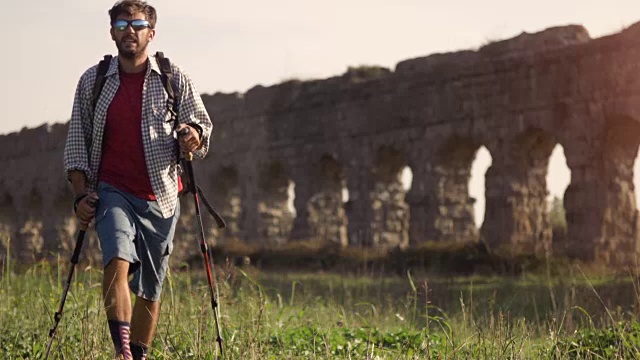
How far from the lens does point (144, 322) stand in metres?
6.23

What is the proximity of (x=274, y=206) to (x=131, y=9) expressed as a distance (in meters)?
21.6

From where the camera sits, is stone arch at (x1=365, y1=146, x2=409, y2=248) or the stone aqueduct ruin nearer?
the stone aqueduct ruin

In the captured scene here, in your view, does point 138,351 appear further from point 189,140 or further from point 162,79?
point 162,79

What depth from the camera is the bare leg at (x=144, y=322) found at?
6.21m

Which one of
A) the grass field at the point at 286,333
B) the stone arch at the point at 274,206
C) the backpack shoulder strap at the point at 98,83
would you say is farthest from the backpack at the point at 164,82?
the stone arch at the point at 274,206

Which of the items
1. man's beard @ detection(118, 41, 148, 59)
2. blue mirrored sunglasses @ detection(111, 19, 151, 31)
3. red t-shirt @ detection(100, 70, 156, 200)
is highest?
blue mirrored sunglasses @ detection(111, 19, 151, 31)

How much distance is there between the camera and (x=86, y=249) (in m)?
30.4

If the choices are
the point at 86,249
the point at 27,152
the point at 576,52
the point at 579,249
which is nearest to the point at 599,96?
the point at 576,52

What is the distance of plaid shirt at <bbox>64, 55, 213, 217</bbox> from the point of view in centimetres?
605

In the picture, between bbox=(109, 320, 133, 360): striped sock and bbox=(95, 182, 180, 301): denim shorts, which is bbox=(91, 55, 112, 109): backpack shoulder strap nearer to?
bbox=(95, 182, 180, 301): denim shorts

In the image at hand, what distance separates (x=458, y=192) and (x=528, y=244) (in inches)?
118

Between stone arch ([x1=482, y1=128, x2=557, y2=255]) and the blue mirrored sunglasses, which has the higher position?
the blue mirrored sunglasses

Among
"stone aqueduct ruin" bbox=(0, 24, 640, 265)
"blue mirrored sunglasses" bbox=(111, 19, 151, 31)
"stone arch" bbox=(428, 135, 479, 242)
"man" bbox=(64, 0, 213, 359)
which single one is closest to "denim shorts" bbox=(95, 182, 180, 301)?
"man" bbox=(64, 0, 213, 359)

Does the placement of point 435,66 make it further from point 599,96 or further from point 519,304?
point 519,304
